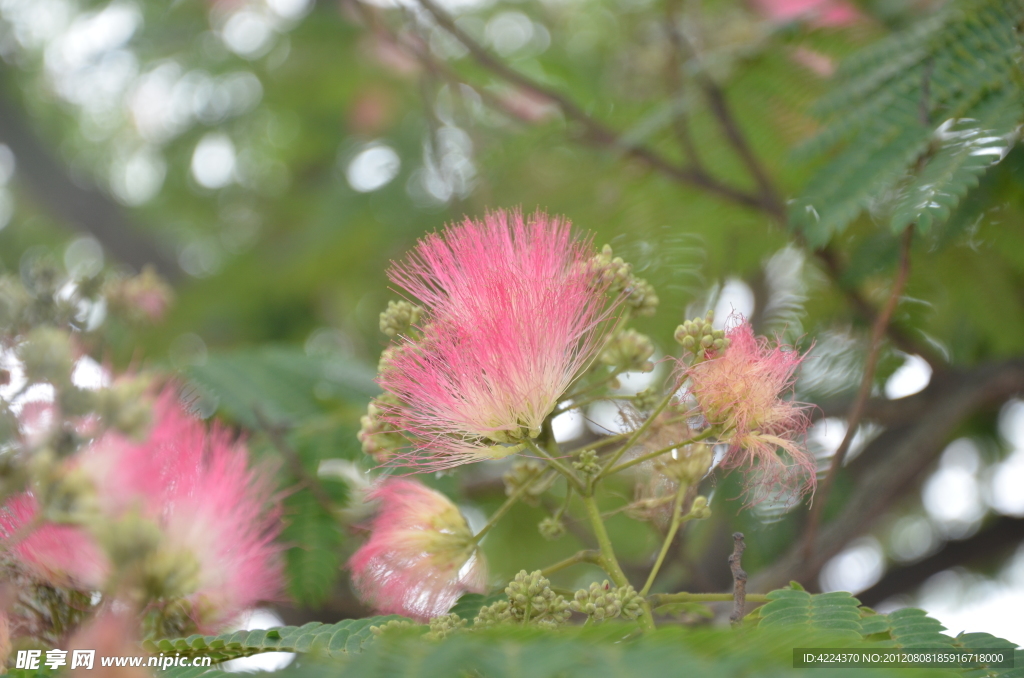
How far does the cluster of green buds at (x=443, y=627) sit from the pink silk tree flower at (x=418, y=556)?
287 millimetres

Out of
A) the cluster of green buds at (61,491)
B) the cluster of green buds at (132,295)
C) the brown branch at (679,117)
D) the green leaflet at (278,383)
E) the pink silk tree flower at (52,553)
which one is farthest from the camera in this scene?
the brown branch at (679,117)

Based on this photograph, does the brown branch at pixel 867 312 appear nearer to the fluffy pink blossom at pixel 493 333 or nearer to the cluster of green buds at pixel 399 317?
the fluffy pink blossom at pixel 493 333

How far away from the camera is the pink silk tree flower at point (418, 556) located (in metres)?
1.79

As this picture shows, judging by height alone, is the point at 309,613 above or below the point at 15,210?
below

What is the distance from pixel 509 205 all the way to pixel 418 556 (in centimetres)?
268

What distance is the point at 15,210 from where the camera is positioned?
22.1 feet

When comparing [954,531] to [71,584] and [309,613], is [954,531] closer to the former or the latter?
[309,613]

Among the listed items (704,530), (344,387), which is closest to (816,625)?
(344,387)

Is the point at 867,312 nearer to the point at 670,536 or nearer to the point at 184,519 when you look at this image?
the point at 670,536

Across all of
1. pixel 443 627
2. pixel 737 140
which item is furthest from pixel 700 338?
pixel 737 140

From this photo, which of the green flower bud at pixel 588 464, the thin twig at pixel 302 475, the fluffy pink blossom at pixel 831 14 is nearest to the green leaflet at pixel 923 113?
the fluffy pink blossom at pixel 831 14

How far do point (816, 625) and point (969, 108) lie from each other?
1428 millimetres

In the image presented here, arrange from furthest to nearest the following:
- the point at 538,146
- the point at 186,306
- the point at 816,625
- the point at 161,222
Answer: the point at 161,222, the point at 186,306, the point at 538,146, the point at 816,625

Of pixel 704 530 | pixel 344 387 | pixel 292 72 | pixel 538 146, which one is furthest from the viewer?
pixel 292 72
